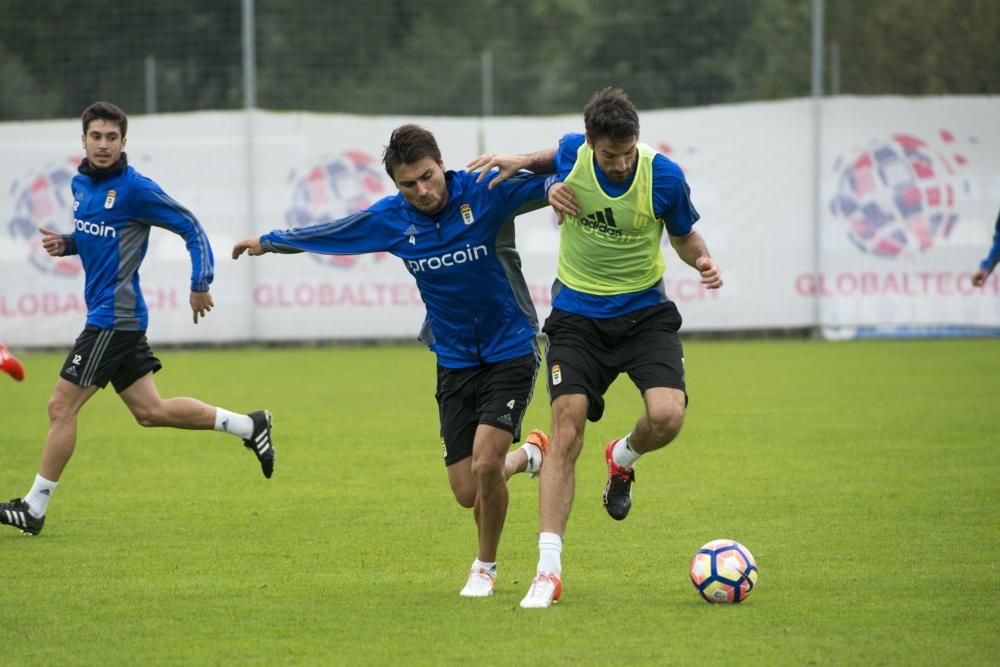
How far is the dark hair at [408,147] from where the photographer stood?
6.13m

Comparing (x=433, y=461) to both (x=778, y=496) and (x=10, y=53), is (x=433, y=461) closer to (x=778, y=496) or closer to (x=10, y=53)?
(x=778, y=496)

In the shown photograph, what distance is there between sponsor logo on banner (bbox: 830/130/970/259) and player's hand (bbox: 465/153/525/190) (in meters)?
14.5

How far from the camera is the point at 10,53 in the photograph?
22328 mm

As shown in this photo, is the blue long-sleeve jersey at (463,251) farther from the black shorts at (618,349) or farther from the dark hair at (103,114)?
the dark hair at (103,114)

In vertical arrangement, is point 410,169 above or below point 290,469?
above

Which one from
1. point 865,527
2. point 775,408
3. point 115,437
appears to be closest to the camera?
point 865,527

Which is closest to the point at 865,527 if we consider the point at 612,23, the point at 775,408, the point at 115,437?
the point at 775,408

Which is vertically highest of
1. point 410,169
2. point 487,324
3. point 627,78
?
point 627,78

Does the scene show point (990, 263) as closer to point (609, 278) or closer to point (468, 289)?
point (609, 278)

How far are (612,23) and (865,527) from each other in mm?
17242

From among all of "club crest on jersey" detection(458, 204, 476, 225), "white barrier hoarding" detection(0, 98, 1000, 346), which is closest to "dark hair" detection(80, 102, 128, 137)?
"club crest on jersey" detection(458, 204, 476, 225)

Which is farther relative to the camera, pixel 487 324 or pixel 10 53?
pixel 10 53

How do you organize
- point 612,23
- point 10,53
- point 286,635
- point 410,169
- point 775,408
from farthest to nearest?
point 612,23, point 10,53, point 775,408, point 410,169, point 286,635

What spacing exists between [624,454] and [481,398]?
4.11 ft
